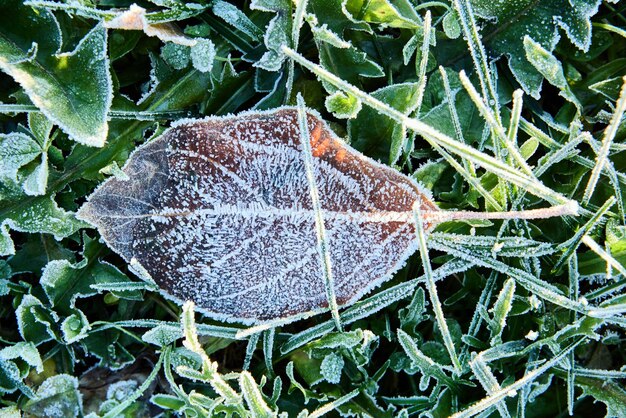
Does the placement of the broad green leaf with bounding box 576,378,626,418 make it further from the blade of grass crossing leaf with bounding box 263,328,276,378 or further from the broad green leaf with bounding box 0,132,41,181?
the broad green leaf with bounding box 0,132,41,181

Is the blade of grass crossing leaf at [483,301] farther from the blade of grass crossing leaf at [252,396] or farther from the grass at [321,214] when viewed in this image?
the blade of grass crossing leaf at [252,396]

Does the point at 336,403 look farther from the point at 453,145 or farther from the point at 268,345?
the point at 453,145

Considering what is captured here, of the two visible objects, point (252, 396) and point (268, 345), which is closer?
point (252, 396)

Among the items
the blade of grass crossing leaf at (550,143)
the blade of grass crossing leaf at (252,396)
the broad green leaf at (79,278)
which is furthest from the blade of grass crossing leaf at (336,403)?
the blade of grass crossing leaf at (550,143)

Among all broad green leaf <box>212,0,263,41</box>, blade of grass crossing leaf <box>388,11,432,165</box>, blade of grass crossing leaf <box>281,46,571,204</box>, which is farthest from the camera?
broad green leaf <box>212,0,263,41</box>

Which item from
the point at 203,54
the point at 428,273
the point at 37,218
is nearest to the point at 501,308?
the point at 428,273

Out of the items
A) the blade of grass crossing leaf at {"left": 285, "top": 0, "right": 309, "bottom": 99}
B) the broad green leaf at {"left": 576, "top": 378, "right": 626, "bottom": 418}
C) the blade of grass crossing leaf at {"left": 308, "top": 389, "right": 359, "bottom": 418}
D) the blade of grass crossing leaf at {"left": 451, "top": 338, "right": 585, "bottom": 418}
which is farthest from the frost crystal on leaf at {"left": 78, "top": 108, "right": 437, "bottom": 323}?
the broad green leaf at {"left": 576, "top": 378, "right": 626, "bottom": 418}

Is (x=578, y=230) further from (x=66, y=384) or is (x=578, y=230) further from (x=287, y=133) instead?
(x=66, y=384)
